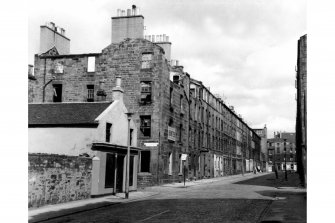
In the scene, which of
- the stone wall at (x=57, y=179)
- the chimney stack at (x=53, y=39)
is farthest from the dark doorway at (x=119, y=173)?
the chimney stack at (x=53, y=39)

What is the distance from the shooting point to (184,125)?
42719 mm

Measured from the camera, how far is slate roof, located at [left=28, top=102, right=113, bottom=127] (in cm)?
2323

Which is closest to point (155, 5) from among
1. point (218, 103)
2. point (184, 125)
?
point (184, 125)

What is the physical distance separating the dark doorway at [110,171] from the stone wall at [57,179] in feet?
6.68

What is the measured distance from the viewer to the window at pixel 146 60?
116 ft

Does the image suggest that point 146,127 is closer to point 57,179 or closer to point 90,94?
point 90,94

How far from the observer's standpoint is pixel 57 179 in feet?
61.9

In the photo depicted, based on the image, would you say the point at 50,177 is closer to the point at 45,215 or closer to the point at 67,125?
the point at 45,215

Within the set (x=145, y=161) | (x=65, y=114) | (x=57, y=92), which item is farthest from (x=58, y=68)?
(x=65, y=114)

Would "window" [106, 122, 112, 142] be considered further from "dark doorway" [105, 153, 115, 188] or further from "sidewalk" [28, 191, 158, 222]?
"sidewalk" [28, 191, 158, 222]

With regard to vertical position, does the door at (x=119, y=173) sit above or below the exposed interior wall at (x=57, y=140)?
below

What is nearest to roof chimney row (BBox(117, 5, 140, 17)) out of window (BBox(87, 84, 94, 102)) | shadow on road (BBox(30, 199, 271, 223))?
window (BBox(87, 84, 94, 102))

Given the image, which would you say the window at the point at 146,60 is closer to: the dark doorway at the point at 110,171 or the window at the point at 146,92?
the window at the point at 146,92

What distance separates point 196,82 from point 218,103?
14673 millimetres
